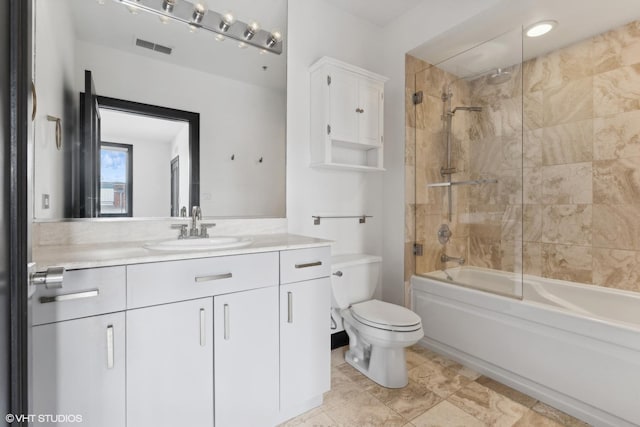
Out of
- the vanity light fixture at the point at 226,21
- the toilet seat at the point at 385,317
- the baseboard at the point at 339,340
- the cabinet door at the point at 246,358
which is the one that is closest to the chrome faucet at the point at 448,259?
→ the toilet seat at the point at 385,317

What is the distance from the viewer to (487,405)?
165 cm

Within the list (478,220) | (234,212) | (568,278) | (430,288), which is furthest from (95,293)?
(568,278)

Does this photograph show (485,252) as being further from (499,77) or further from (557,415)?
(499,77)

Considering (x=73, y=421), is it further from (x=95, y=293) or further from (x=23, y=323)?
(x=23, y=323)

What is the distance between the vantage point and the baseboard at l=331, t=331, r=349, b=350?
2.31 meters

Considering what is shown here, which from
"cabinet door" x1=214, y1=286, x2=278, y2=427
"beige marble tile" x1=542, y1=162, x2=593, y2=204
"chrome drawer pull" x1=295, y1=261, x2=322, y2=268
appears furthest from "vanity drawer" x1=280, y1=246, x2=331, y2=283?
"beige marble tile" x1=542, y1=162, x2=593, y2=204

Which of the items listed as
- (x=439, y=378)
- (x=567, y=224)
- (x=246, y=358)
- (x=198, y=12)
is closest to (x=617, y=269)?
(x=567, y=224)

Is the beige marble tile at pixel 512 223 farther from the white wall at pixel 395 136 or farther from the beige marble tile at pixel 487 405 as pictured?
the beige marble tile at pixel 487 405

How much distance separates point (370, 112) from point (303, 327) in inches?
64.3

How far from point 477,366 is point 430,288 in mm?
579

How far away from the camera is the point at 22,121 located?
56cm

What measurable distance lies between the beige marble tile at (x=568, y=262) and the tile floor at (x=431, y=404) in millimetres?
1148

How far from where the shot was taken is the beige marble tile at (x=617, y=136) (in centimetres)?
207

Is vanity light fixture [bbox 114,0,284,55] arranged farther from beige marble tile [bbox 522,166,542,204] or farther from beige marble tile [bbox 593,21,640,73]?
beige marble tile [bbox 593,21,640,73]
